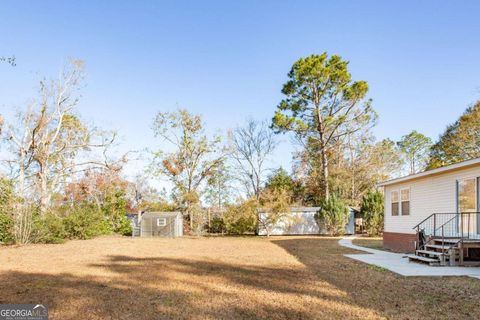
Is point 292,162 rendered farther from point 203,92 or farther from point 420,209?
point 420,209

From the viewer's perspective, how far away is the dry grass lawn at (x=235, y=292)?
491 centimetres

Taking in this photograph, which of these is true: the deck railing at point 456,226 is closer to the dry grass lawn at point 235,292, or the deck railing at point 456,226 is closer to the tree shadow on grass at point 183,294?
the dry grass lawn at point 235,292

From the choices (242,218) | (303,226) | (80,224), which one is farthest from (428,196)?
(80,224)

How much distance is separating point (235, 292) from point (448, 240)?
7.57m

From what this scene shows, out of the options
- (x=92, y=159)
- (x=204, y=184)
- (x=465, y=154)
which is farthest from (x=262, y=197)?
(x=465, y=154)

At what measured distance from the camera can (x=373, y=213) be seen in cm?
2584

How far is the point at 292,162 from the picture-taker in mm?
35781

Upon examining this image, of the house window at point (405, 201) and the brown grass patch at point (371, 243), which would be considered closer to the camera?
the house window at point (405, 201)

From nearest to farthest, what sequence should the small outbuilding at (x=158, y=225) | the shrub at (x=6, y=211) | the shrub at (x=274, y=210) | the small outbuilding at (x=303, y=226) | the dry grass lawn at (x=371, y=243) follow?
the shrub at (x=6, y=211) → the dry grass lawn at (x=371, y=243) → the shrub at (x=274, y=210) → the small outbuilding at (x=158, y=225) → the small outbuilding at (x=303, y=226)

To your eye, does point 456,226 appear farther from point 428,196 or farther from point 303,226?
point 303,226

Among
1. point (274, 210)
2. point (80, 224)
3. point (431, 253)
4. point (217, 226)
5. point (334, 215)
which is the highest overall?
point (431, 253)

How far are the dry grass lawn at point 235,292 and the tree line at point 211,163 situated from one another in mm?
10491

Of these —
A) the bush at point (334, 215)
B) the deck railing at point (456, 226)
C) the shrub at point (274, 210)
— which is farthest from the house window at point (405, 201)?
the bush at point (334, 215)

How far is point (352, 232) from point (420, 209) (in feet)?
56.8
